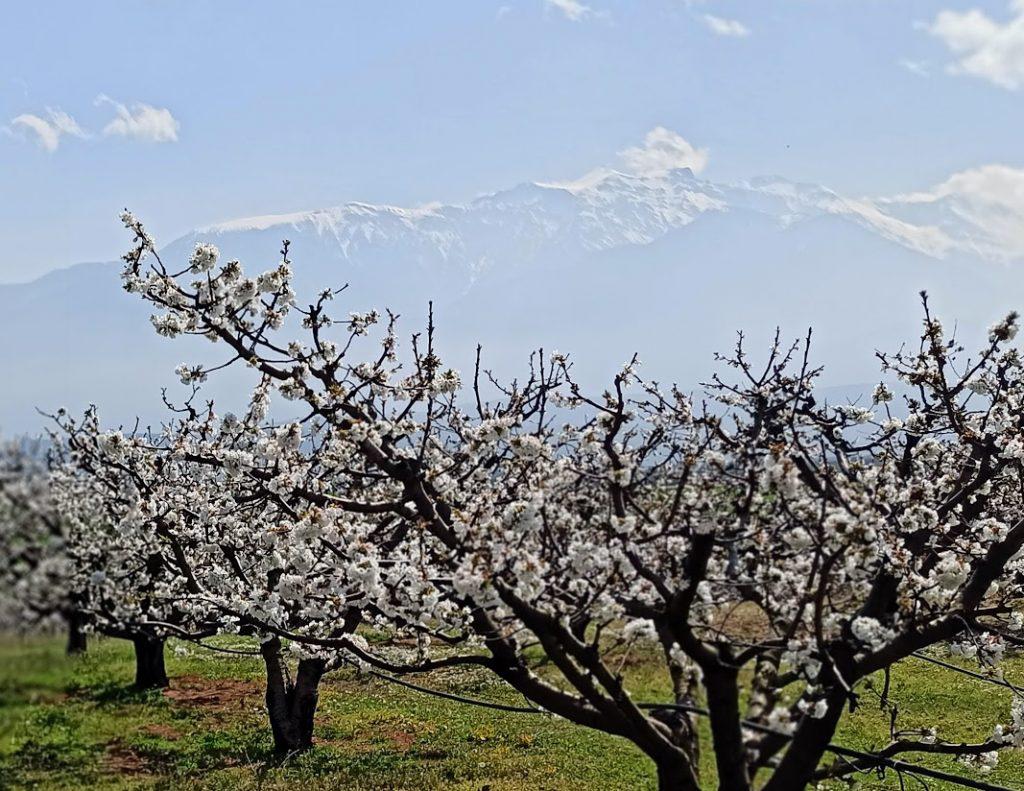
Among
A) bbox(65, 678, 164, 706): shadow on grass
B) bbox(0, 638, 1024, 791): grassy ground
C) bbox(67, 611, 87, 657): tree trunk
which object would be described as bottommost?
bbox(0, 638, 1024, 791): grassy ground

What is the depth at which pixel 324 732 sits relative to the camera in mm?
19594

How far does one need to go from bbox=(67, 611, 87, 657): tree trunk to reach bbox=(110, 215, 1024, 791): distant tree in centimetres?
247

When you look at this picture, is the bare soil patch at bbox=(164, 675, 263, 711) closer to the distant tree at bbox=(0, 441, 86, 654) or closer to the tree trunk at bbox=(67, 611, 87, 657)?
the tree trunk at bbox=(67, 611, 87, 657)

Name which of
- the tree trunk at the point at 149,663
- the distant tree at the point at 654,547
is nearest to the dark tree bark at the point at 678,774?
the distant tree at the point at 654,547

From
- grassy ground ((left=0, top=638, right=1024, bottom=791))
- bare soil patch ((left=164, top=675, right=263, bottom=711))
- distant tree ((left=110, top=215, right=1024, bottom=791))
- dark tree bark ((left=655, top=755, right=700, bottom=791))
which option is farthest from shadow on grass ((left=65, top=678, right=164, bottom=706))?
bare soil patch ((left=164, top=675, right=263, bottom=711))

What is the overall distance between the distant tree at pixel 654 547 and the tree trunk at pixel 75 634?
2.47m

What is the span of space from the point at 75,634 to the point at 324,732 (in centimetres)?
1607

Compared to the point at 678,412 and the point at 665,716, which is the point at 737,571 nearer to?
the point at 665,716

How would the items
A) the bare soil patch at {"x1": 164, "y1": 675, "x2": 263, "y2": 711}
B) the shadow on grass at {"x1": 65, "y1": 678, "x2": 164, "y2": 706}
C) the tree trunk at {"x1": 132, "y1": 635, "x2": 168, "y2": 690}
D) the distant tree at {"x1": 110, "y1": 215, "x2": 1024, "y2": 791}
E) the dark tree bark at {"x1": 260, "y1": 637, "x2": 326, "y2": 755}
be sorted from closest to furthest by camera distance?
the shadow on grass at {"x1": 65, "y1": 678, "x2": 164, "y2": 706} < the distant tree at {"x1": 110, "y1": 215, "x2": 1024, "y2": 791} < the dark tree bark at {"x1": 260, "y1": 637, "x2": 326, "y2": 755} < the tree trunk at {"x1": 132, "y1": 635, "x2": 168, "y2": 690} < the bare soil patch at {"x1": 164, "y1": 675, "x2": 263, "y2": 711}

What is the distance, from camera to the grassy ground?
19.0 feet

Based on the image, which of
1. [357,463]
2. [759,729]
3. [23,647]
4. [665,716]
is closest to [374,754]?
[357,463]

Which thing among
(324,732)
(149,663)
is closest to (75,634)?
(324,732)

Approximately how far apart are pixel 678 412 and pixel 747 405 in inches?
39.0

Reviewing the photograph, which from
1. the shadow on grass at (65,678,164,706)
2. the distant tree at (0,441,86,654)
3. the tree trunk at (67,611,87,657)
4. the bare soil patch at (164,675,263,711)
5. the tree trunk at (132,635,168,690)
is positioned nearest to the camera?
the distant tree at (0,441,86,654)
